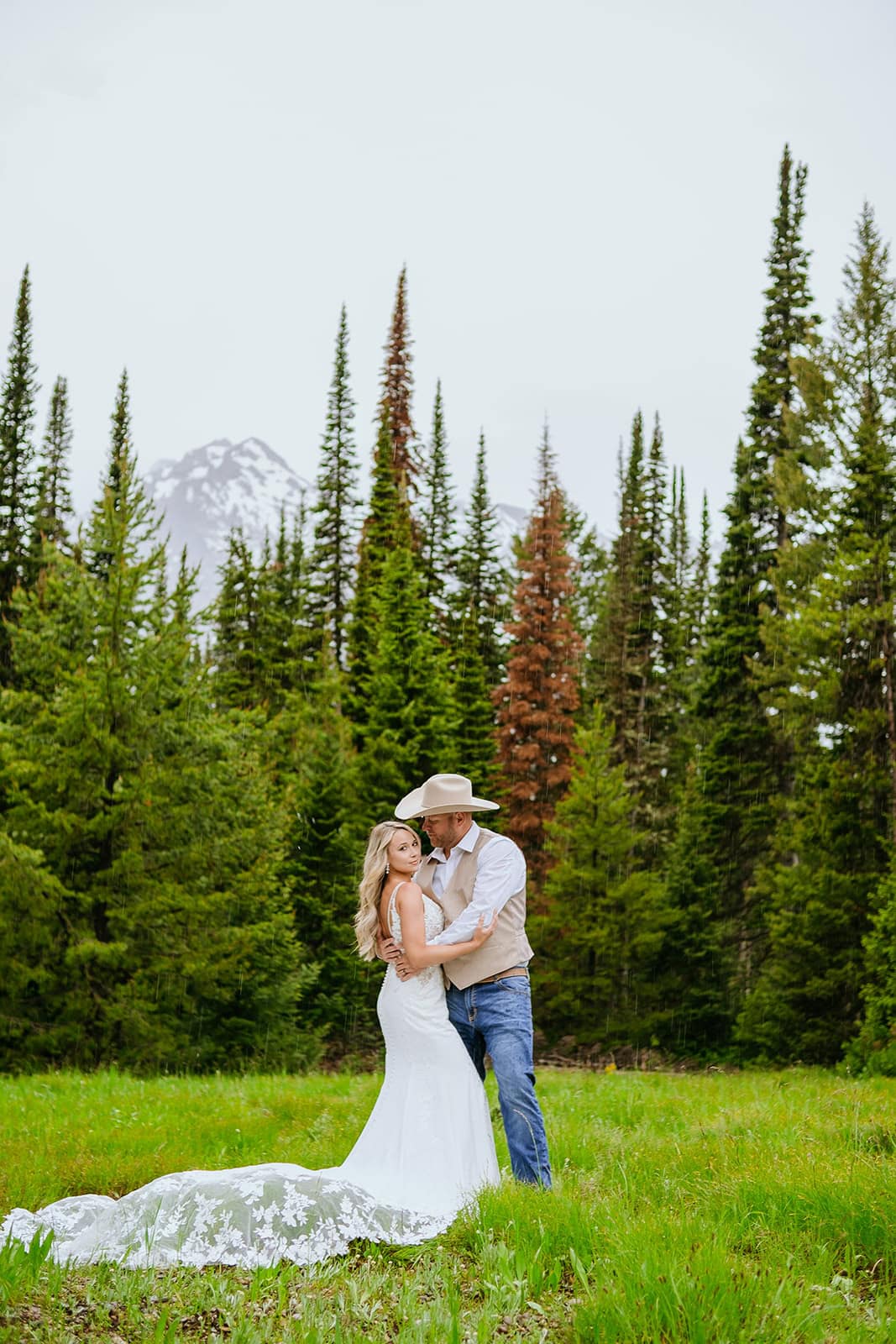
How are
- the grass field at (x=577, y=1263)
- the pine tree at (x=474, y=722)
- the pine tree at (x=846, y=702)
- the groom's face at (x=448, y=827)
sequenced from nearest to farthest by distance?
the grass field at (x=577, y=1263) < the groom's face at (x=448, y=827) < the pine tree at (x=846, y=702) < the pine tree at (x=474, y=722)

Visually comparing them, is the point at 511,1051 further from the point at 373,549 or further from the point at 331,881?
the point at 373,549

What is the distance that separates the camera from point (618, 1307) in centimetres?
396

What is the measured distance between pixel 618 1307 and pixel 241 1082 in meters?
9.02

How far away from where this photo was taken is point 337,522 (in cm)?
5106

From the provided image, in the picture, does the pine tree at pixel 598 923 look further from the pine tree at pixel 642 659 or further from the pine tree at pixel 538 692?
the pine tree at pixel 642 659

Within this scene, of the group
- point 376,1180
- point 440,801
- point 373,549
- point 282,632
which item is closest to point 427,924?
point 440,801

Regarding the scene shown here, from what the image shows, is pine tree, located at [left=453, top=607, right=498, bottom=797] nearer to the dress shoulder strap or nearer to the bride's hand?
the dress shoulder strap

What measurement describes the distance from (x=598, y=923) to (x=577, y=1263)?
1151 inches

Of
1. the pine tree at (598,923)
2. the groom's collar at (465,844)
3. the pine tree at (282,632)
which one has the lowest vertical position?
the pine tree at (598,923)

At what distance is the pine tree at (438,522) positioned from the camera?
48.8 meters

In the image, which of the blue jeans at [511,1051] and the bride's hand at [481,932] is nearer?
the blue jeans at [511,1051]

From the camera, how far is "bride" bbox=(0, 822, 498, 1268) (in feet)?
16.8

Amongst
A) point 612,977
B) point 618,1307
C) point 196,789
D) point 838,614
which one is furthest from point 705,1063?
point 618,1307

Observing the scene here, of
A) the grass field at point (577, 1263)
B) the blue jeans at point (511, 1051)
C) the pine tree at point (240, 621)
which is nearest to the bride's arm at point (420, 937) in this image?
the blue jeans at point (511, 1051)
